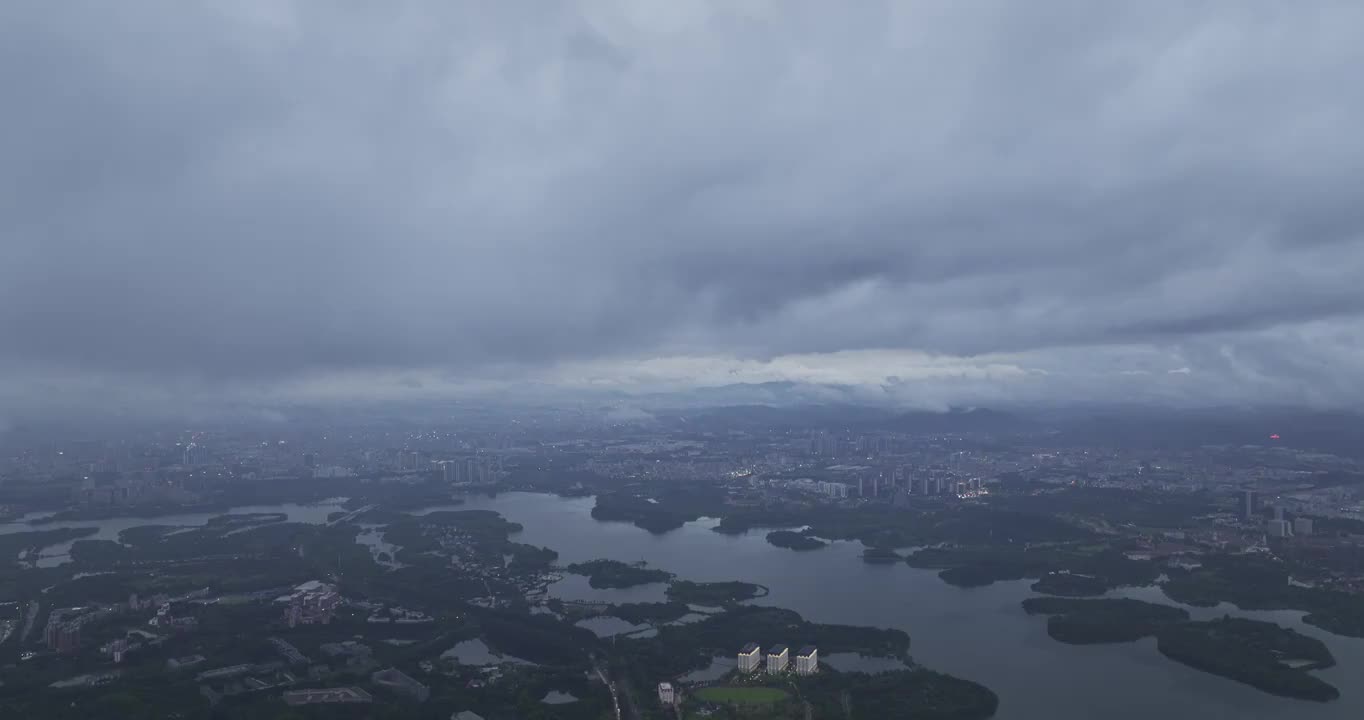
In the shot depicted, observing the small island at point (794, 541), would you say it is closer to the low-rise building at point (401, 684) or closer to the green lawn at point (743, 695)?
the green lawn at point (743, 695)

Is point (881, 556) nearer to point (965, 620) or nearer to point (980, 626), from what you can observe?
point (965, 620)

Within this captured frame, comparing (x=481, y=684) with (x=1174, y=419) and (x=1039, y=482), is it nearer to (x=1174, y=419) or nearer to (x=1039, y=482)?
(x=1039, y=482)

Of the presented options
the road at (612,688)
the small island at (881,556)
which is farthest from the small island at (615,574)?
the small island at (881,556)

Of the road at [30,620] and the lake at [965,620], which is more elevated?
the lake at [965,620]

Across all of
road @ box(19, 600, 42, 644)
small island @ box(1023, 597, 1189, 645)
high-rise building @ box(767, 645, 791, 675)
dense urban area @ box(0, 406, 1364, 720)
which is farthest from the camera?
road @ box(19, 600, 42, 644)

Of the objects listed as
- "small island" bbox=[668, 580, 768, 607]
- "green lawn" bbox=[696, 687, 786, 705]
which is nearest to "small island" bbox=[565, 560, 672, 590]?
"small island" bbox=[668, 580, 768, 607]

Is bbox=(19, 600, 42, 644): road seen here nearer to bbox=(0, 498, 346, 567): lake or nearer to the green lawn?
bbox=(0, 498, 346, 567): lake
